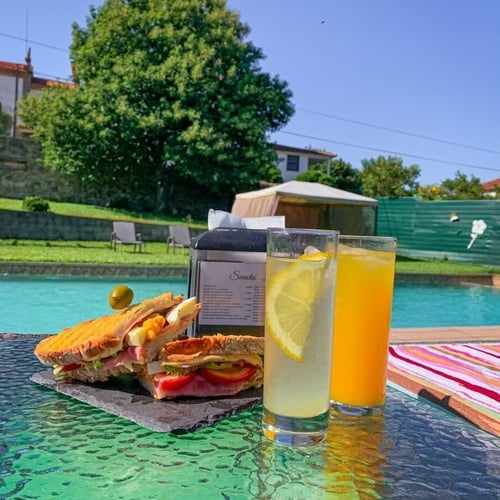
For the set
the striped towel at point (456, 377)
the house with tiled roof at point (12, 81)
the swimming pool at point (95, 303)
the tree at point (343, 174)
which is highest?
the house with tiled roof at point (12, 81)

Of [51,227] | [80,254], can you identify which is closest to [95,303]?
[80,254]

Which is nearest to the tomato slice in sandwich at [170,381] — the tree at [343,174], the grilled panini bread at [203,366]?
the grilled panini bread at [203,366]

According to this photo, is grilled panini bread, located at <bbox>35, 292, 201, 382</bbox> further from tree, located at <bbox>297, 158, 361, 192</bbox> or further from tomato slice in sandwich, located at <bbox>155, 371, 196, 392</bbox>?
tree, located at <bbox>297, 158, 361, 192</bbox>

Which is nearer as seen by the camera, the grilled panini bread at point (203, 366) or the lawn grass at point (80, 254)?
the grilled panini bread at point (203, 366)

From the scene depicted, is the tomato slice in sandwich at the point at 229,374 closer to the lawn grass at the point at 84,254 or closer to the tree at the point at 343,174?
the lawn grass at the point at 84,254

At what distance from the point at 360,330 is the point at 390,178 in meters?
34.6

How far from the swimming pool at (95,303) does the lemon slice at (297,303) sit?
5245mm

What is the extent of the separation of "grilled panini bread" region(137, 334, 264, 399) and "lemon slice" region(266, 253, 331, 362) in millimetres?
179

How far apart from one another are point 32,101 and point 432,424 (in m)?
26.4

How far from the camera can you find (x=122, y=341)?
0.95m

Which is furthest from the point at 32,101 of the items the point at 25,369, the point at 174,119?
the point at 25,369

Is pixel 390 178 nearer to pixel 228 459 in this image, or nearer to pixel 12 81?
pixel 12 81

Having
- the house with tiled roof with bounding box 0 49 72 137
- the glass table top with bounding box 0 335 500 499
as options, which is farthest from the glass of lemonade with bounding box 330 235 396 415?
the house with tiled roof with bounding box 0 49 72 137

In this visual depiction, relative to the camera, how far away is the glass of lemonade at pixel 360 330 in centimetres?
93
